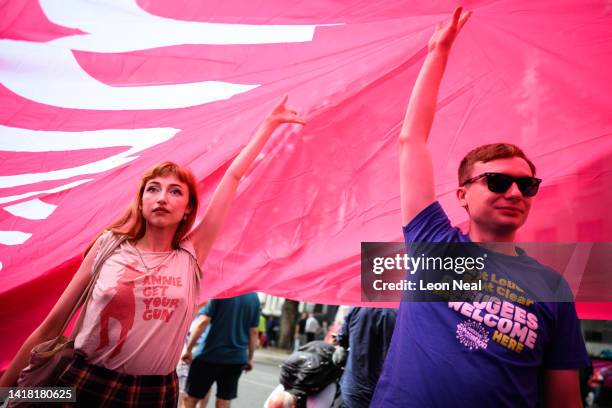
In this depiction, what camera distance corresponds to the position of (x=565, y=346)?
163 centimetres

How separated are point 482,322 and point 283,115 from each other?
143 centimetres

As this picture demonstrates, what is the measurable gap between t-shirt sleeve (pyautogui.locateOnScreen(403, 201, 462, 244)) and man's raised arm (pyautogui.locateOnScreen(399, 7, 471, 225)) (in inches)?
1.0

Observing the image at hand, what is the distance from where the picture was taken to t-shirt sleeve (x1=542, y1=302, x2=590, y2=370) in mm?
1622

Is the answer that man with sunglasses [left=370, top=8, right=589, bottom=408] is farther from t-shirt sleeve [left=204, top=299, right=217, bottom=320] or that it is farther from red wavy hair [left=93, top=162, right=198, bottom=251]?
t-shirt sleeve [left=204, top=299, right=217, bottom=320]

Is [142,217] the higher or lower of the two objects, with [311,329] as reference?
higher

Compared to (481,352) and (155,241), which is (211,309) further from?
(481,352)

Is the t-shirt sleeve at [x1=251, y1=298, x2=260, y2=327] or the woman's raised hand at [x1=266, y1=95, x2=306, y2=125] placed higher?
the woman's raised hand at [x1=266, y1=95, x2=306, y2=125]

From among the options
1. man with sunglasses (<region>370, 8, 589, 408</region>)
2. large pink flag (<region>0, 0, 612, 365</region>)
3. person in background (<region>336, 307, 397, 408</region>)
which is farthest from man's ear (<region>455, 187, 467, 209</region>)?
person in background (<region>336, 307, 397, 408</region>)

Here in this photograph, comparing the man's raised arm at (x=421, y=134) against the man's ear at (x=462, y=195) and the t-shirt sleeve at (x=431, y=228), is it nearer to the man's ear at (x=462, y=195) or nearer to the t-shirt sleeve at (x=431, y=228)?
the t-shirt sleeve at (x=431, y=228)

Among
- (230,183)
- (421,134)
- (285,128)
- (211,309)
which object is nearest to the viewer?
(421,134)

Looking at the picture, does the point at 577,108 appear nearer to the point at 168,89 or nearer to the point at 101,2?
the point at 168,89

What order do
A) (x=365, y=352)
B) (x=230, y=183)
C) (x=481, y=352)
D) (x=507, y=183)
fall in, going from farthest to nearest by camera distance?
(x=365, y=352)
(x=230, y=183)
(x=507, y=183)
(x=481, y=352)

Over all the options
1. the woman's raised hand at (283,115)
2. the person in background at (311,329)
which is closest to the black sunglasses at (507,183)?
the woman's raised hand at (283,115)

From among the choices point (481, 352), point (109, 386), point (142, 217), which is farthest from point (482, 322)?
point (142, 217)
